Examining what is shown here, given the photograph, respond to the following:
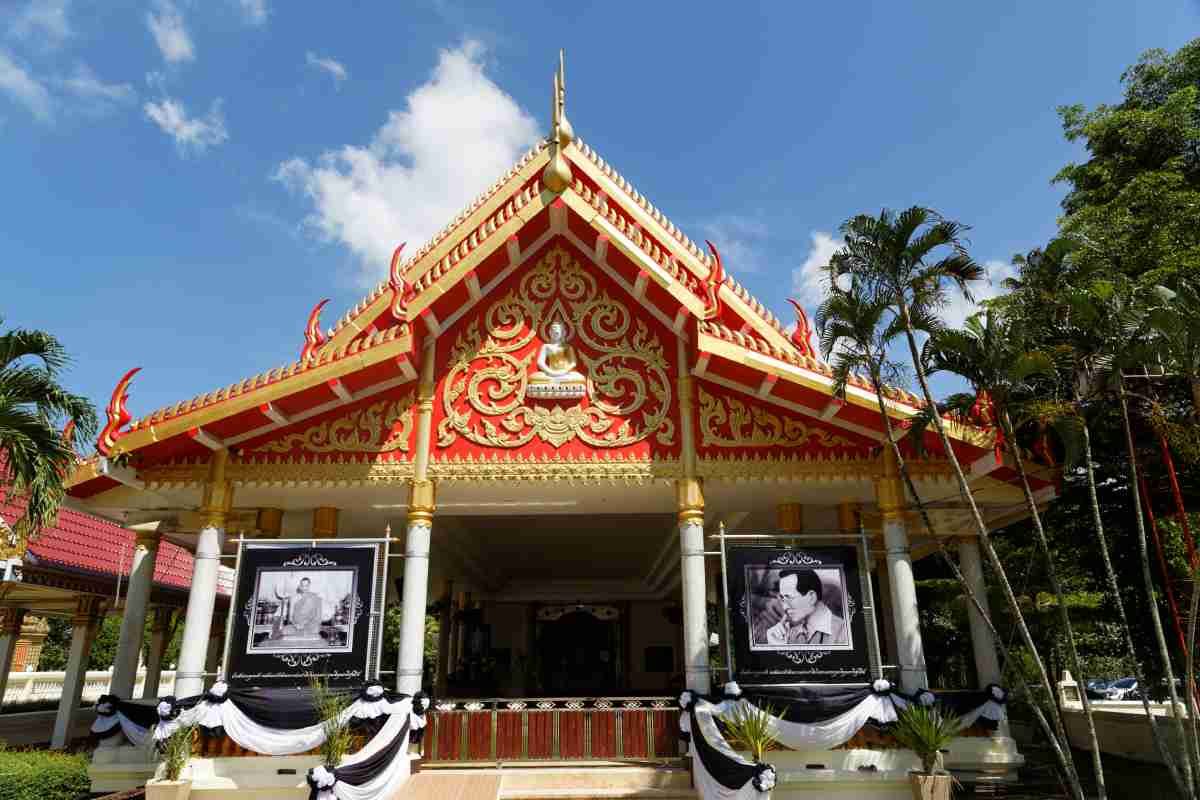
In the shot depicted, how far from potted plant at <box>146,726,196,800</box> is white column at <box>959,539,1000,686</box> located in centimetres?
991

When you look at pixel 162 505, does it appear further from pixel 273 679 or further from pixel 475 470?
pixel 475 470

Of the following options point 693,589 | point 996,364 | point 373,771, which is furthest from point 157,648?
point 996,364

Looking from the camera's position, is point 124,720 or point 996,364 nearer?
point 996,364

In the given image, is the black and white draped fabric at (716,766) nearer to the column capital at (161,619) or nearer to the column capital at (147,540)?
the column capital at (147,540)

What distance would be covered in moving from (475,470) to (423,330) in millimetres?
1967

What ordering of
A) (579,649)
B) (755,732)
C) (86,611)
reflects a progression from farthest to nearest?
(579,649) → (86,611) → (755,732)

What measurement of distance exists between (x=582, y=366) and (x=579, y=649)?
36.9 ft

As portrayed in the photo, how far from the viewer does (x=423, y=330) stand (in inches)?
396

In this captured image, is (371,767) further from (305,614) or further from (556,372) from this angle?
(556,372)

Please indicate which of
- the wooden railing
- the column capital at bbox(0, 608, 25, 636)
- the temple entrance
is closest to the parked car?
the temple entrance

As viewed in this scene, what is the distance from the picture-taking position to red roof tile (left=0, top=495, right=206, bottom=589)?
13863 millimetres

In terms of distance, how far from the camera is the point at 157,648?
19.1 metres

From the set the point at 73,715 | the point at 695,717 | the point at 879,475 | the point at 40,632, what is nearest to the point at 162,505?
the point at 73,715

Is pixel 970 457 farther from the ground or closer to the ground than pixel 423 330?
closer to the ground
